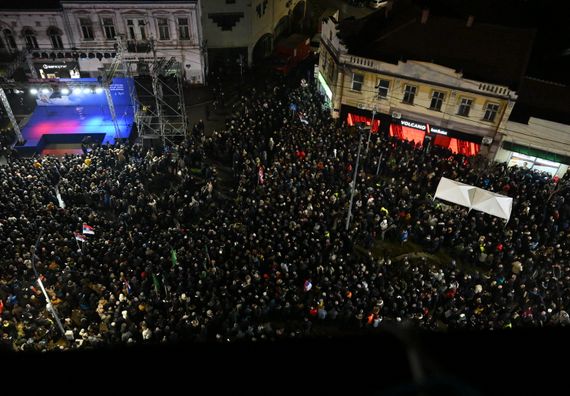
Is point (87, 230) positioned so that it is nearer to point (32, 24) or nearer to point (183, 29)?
point (183, 29)

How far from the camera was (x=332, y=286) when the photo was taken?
17281 millimetres

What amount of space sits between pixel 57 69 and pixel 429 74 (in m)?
26.6

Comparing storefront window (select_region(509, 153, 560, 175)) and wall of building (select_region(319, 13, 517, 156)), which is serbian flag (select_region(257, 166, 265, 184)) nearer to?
wall of building (select_region(319, 13, 517, 156))

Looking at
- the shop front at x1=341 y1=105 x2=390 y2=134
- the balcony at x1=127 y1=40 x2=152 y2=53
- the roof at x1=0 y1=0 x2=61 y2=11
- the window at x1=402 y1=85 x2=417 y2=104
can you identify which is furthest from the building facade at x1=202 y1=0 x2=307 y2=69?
the window at x1=402 y1=85 x2=417 y2=104

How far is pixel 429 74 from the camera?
26734mm

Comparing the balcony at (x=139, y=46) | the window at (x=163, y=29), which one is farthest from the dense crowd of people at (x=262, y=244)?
the window at (x=163, y=29)

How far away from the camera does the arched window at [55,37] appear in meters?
31.9

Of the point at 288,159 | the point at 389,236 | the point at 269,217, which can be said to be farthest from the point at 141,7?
the point at 389,236

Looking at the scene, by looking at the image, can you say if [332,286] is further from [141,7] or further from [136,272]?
[141,7]

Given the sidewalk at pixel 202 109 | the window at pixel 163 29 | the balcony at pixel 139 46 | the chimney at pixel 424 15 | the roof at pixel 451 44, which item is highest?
the chimney at pixel 424 15

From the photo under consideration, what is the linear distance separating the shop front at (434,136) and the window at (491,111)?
4.44 feet

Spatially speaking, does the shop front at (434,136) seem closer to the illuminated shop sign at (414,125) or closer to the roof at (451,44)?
the illuminated shop sign at (414,125)

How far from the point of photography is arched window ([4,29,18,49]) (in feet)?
104

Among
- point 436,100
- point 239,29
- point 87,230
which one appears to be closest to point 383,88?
point 436,100
